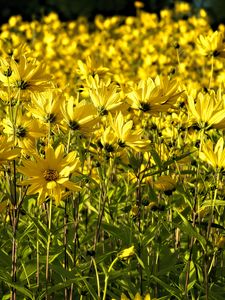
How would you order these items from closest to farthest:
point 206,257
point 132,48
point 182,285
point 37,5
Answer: point 206,257 → point 182,285 → point 132,48 → point 37,5

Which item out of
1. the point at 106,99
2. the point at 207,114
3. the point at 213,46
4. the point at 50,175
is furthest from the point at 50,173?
the point at 213,46

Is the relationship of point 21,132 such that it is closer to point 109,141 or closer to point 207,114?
point 109,141

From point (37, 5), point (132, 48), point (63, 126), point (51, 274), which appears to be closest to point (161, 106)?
point (63, 126)

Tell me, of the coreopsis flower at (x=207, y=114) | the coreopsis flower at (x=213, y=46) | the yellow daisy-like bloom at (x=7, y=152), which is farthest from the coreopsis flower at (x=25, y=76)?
the coreopsis flower at (x=213, y=46)

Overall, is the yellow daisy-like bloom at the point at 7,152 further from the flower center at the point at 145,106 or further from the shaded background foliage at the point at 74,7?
the shaded background foliage at the point at 74,7

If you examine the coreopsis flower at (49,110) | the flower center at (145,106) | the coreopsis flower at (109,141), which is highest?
the coreopsis flower at (49,110)

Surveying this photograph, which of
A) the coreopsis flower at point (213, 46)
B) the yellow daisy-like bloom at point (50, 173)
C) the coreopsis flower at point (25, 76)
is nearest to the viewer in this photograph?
the yellow daisy-like bloom at point (50, 173)

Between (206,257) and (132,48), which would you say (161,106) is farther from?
(132,48)
